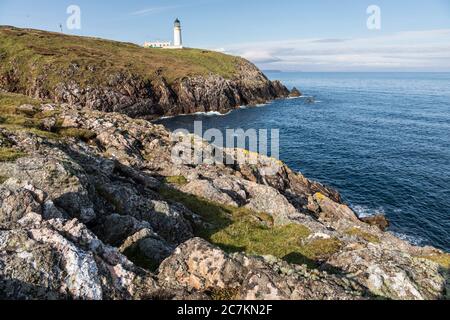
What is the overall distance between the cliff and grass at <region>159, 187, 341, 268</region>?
9672 centimetres

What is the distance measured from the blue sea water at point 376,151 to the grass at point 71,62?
32258 mm

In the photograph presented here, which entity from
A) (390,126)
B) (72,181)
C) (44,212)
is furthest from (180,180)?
(390,126)

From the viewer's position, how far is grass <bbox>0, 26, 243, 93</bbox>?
396ft

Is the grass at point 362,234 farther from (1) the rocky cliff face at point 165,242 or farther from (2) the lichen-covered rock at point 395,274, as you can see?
(2) the lichen-covered rock at point 395,274

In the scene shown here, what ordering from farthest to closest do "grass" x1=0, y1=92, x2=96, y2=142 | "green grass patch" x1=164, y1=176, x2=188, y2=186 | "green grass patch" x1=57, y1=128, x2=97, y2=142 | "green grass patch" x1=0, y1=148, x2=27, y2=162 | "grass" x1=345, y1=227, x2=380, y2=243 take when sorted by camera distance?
"green grass patch" x1=57, y1=128, x2=97, y2=142, "grass" x1=0, y1=92, x2=96, y2=142, "green grass patch" x1=164, y1=176, x2=188, y2=186, "grass" x1=345, y1=227, x2=380, y2=243, "green grass patch" x1=0, y1=148, x2=27, y2=162

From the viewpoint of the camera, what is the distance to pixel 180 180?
1351 inches

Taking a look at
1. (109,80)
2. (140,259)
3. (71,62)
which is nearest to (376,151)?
(140,259)

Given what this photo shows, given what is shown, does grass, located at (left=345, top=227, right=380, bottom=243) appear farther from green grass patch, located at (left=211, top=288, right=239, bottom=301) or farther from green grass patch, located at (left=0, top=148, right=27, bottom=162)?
green grass patch, located at (left=0, top=148, right=27, bottom=162)

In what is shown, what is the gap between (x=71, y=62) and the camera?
12625 centimetres

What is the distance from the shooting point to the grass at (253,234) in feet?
67.6

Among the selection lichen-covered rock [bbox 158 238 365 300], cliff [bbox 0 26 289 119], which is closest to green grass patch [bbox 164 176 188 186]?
lichen-covered rock [bbox 158 238 365 300]

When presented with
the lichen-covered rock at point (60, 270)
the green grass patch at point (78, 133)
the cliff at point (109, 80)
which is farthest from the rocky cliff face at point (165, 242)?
the cliff at point (109, 80)

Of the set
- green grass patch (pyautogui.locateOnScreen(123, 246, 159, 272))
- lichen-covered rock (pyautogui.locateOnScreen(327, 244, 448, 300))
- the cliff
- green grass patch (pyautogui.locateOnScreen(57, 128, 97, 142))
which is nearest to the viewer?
lichen-covered rock (pyautogui.locateOnScreen(327, 244, 448, 300))
